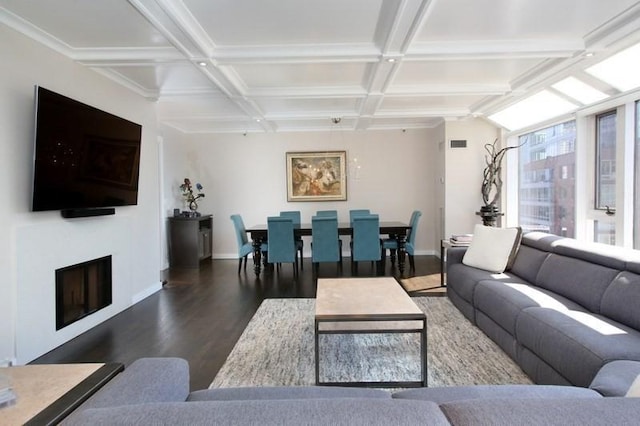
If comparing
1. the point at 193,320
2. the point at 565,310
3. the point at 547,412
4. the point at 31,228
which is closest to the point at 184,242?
the point at 193,320

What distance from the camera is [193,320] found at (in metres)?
3.59

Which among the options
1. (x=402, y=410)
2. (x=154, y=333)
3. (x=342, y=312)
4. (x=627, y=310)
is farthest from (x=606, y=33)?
(x=154, y=333)

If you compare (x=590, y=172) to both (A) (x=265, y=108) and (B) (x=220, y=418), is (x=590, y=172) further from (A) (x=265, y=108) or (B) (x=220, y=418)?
(B) (x=220, y=418)

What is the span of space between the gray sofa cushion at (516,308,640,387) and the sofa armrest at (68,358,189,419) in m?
1.88

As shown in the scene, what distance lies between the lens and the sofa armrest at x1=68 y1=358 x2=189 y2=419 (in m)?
1.04

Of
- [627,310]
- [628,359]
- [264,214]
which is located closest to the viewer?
[628,359]

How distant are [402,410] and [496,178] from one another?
611 centimetres

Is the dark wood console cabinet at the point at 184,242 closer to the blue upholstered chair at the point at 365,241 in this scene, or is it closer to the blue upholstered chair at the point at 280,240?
the blue upholstered chair at the point at 280,240

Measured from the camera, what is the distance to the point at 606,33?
9.76ft

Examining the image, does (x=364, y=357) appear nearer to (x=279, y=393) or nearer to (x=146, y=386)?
(x=279, y=393)

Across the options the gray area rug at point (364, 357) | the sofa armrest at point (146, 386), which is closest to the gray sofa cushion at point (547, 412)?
the sofa armrest at point (146, 386)

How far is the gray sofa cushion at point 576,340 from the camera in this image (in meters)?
1.75

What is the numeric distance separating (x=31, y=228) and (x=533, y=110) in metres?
6.02

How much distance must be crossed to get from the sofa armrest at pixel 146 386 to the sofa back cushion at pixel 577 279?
2.62m
